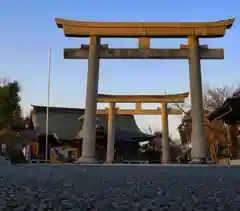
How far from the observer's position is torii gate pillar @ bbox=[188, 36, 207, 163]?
1812 cm

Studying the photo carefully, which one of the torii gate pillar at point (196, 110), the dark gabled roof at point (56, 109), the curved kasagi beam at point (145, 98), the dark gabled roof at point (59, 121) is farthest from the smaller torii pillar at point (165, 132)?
the dark gabled roof at point (56, 109)

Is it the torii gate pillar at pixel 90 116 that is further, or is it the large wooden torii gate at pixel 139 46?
the large wooden torii gate at pixel 139 46

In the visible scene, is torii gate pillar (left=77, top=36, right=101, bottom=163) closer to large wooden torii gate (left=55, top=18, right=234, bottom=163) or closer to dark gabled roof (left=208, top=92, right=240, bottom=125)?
large wooden torii gate (left=55, top=18, right=234, bottom=163)

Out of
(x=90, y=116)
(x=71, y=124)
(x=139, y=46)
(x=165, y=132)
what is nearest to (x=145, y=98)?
(x=165, y=132)

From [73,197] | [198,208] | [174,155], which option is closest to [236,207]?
[198,208]

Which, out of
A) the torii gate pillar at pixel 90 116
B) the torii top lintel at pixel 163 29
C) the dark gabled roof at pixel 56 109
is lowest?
the torii gate pillar at pixel 90 116

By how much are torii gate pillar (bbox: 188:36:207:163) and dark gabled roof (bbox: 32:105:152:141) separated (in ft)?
52.7

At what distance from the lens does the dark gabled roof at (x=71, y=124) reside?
34.9 metres

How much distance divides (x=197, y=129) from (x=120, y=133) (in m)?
17.3

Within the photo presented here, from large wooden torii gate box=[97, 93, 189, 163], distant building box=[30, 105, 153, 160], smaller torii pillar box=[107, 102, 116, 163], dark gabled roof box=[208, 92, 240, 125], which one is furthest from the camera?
distant building box=[30, 105, 153, 160]

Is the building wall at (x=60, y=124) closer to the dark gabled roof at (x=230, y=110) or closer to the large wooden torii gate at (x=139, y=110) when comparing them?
the large wooden torii gate at (x=139, y=110)

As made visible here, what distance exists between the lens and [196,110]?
1845 centimetres

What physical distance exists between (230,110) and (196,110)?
5.82 feet

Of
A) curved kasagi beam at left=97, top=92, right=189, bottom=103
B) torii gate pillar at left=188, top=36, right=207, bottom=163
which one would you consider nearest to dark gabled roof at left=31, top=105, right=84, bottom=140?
curved kasagi beam at left=97, top=92, right=189, bottom=103
